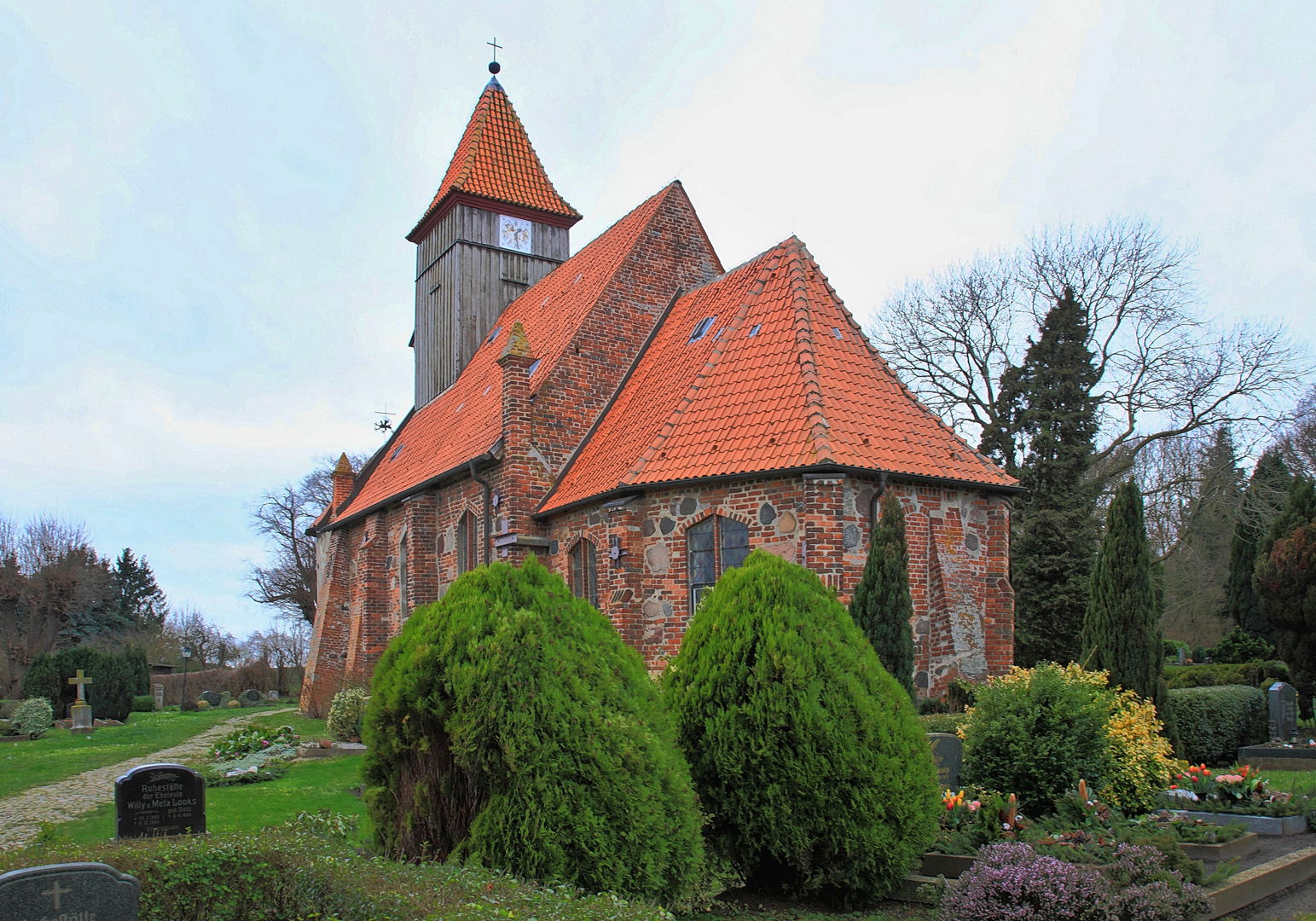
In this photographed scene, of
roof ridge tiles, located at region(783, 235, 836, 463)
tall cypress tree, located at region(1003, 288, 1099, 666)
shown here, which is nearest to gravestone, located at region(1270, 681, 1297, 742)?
tall cypress tree, located at region(1003, 288, 1099, 666)

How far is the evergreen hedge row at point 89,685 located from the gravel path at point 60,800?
27.7 feet

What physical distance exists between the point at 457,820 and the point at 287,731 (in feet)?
38.2

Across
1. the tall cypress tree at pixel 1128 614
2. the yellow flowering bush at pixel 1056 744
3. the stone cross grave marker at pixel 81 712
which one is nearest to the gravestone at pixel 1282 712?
the tall cypress tree at pixel 1128 614

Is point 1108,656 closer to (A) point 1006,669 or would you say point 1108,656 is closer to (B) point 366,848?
(A) point 1006,669

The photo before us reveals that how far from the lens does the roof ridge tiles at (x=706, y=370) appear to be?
13047mm

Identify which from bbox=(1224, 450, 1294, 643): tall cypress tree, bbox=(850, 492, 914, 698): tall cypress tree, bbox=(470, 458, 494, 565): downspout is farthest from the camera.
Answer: bbox=(1224, 450, 1294, 643): tall cypress tree

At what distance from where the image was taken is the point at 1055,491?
21.7 metres

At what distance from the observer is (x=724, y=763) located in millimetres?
5996

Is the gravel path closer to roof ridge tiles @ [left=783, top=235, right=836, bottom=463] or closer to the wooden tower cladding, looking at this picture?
roof ridge tiles @ [left=783, top=235, right=836, bottom=463]

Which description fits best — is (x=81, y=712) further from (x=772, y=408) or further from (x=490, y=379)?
(x=772, y=408)

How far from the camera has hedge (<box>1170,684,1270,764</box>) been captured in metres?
13.1

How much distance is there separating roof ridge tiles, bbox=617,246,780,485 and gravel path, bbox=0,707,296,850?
7.22 m

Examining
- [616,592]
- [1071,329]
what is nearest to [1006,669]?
[616,592]

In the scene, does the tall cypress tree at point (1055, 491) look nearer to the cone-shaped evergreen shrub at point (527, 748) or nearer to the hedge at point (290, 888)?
the cone-shaped evergreen shrub at point (527, 748)
